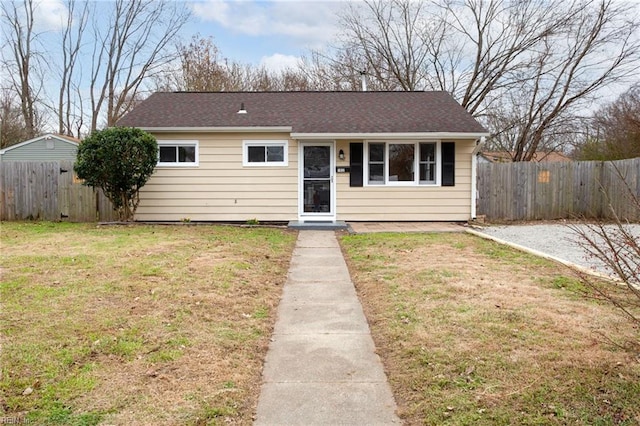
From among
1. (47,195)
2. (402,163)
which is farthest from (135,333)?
(47,195)

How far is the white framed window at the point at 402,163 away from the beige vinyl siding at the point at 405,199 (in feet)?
0.68

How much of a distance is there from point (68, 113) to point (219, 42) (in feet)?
32.1

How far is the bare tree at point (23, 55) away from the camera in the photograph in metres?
23.8

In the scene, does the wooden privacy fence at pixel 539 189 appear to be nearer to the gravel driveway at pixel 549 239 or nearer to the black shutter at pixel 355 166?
the gravel driveway at pixel 549 239

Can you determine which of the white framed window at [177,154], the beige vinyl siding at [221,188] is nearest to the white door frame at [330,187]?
the beige vinyl siding at [221,188]

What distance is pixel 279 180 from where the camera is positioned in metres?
12.1

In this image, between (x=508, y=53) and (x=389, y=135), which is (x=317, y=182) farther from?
(x=508, y=53)

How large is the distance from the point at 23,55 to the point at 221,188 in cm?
1946

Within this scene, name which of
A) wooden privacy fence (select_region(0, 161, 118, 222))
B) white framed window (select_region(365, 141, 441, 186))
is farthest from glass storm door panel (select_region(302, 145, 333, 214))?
wooden privacy fence (select_region(0, 161, 118, 222))

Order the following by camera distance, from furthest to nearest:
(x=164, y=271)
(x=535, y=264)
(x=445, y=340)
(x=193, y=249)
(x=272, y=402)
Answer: (x=193, y=249)
(x=535, y=264)
(x=164, y=271)
(x=445, y=340)
(x=272, y=402)

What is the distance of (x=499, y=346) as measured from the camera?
3.47 metres

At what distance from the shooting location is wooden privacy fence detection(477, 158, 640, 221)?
13.3 m

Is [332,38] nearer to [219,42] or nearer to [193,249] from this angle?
[219,42]

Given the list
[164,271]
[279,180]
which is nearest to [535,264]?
[164,271]
